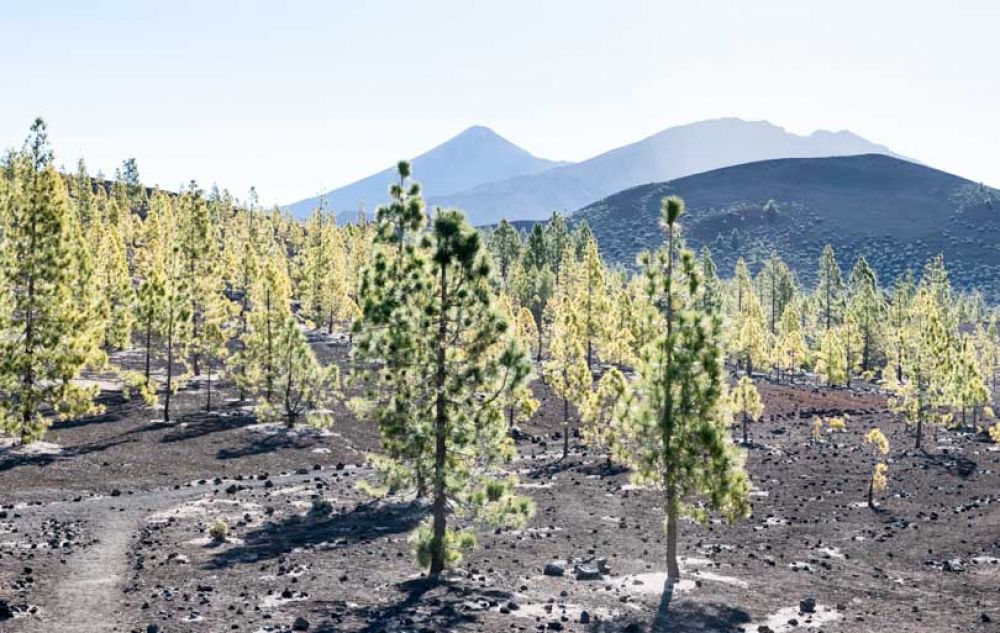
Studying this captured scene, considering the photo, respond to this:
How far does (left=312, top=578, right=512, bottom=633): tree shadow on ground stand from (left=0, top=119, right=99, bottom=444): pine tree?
19223mm

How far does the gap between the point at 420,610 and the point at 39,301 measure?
81.3ft

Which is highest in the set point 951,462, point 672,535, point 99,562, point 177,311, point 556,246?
point 556,246

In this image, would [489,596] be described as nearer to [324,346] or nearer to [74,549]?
[74,549]

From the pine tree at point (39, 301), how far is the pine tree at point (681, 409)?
23.2 m

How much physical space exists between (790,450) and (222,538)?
4058 centimetres

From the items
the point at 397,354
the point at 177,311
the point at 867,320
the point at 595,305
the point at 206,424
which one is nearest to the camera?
the point at 397,354

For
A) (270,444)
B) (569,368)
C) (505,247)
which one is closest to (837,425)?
(569,368)

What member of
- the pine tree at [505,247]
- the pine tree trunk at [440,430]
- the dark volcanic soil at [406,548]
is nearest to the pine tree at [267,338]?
the dark volcanic soil at [406,548]

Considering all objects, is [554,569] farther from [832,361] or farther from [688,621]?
[832,361]

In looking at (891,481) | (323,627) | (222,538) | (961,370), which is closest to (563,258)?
(961,370)

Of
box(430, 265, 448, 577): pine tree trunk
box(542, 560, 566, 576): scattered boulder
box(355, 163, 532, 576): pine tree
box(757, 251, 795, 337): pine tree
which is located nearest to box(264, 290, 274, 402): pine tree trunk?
box(542, 560, 566, 576): scattered boulder

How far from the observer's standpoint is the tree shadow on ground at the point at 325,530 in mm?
25219

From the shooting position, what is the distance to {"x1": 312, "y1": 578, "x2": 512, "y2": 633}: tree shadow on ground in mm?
17906

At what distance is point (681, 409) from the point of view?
23.2 metres
